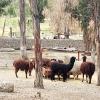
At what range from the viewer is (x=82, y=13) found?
38031 mm

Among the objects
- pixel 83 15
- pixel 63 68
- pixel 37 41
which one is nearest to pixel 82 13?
pixel 83 15

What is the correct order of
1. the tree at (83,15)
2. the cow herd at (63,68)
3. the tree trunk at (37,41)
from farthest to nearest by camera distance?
the tree at (83,15), the cow herd at (63,68), the tree trunk at (37,41)

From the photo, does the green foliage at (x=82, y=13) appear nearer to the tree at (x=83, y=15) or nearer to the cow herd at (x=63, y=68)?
the tree at (x=83, y=15)

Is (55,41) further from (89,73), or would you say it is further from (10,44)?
(89,73)

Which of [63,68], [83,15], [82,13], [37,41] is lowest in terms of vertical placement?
[63,68]

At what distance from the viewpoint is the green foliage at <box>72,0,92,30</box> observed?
120 feet

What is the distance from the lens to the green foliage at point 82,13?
120 feet

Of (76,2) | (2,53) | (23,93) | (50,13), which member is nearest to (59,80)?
(23,93)

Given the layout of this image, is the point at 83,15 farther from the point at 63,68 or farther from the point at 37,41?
the point at 37,41

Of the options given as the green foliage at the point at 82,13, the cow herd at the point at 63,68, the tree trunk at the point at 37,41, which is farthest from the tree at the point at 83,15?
the tree trunk at the point at 37,41

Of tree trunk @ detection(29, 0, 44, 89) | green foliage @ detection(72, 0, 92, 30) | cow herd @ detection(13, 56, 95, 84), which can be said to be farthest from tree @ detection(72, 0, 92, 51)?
tree trunk @ detection(29, 0, 44, 89)

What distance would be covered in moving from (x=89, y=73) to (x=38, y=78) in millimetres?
5402

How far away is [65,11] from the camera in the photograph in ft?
136

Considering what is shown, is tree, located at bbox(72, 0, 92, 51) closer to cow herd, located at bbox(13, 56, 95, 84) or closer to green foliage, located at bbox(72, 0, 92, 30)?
green foliage, located at bbox(72, 0, 92, 30)
